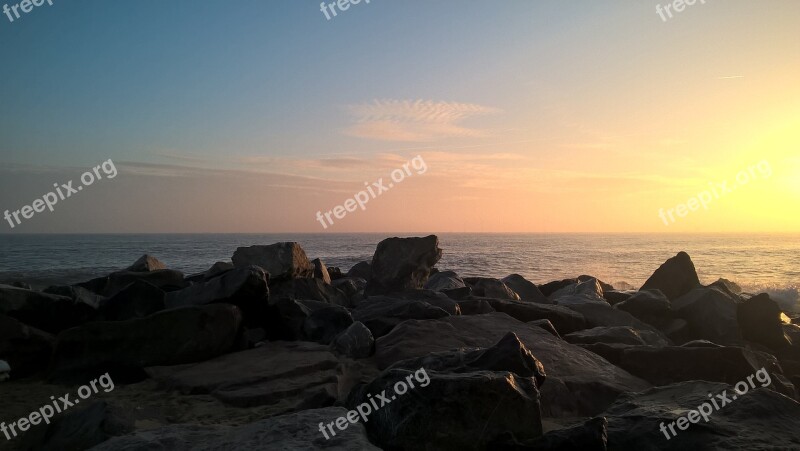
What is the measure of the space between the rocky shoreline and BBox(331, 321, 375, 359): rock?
2cm

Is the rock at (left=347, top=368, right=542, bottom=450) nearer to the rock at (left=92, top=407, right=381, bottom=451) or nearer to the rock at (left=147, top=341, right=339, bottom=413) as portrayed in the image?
the rock at (left=92, top=407, right=381, bottom=451)

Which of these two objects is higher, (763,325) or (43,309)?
(43,309)

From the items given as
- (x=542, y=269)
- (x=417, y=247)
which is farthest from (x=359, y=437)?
(x=542, y=269)

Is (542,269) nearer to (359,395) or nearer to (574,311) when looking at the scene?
(574,311)

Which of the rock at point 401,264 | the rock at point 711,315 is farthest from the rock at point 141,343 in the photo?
the rock at point 711,315

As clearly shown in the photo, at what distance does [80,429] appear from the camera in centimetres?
370

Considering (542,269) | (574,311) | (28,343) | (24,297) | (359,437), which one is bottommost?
(542,269)

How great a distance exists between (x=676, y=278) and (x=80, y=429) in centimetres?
1400

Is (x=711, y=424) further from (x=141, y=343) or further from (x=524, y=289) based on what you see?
(x=524, y=289)

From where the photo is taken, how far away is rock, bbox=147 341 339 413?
464 cm

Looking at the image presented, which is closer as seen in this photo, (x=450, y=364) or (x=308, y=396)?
(x=450, y=364)

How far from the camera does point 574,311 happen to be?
892 cm

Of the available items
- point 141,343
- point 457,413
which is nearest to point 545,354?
point 457,413

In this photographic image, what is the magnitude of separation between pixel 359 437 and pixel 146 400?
2.61 meters
